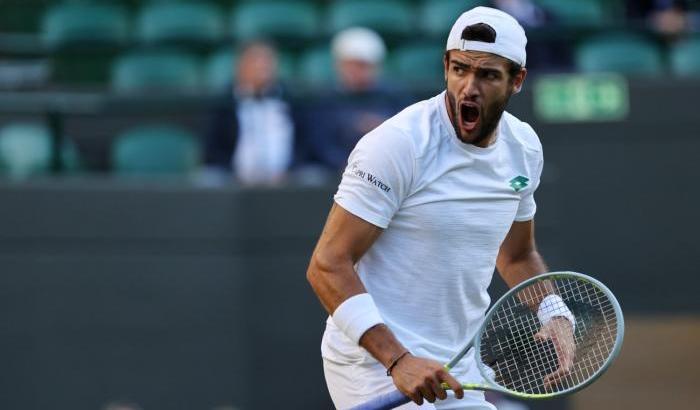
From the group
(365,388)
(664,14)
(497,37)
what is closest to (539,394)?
(365,388)


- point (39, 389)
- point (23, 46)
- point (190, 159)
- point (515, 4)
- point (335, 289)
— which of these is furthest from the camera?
point (23, 46)

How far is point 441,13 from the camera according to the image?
937 cm

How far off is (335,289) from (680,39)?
235 inches

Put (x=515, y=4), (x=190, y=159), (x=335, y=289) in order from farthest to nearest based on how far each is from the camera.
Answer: (x=515, y=4)
(x=190, y=159)
(x=335, y=289)

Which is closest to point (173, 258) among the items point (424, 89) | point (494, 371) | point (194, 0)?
point (424, 89)

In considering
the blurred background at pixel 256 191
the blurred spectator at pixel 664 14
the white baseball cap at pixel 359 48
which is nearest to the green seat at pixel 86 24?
the blurred background at pixel 256 191

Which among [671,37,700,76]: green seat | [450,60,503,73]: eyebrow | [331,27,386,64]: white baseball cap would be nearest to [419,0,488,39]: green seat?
[671,37,700,76]: green seat

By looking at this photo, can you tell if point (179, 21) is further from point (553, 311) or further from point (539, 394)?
point (539, 394)

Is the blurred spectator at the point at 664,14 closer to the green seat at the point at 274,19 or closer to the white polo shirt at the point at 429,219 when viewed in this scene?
the green seat at the point at 274,19

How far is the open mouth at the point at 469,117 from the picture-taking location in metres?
3.73

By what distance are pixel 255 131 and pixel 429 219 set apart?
396 cm

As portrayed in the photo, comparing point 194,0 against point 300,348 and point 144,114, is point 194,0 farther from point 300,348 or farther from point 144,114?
point 300,348

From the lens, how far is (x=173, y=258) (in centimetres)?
733

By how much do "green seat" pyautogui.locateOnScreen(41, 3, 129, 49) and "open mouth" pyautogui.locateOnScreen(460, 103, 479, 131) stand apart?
6.09 meters
